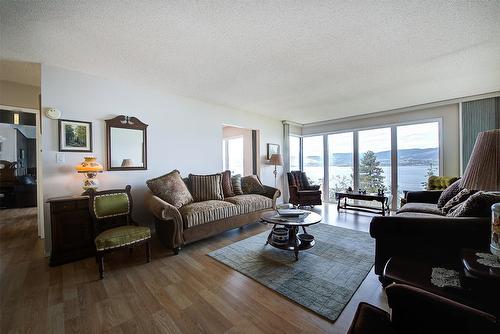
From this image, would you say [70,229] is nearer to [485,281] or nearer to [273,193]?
[273,193]

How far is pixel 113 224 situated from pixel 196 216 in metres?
1.09

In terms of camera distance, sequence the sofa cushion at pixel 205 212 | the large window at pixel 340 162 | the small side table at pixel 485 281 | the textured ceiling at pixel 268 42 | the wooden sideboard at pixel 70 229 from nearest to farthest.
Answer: the small side table at pixel 485 281, the textured ceiling at pixel 268 42, the wooden sideboard at pixel 70 229, the sofa cushion at pixel 205 212, the large window at pixel 340 162

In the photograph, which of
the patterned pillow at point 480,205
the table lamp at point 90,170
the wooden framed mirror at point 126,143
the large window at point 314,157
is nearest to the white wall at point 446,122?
the large window at point 314,157

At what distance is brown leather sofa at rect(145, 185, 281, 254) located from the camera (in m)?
2.60

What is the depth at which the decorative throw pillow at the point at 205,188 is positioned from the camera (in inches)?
138

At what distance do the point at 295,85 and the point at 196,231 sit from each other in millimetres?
2729

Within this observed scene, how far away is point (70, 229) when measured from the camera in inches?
96.0

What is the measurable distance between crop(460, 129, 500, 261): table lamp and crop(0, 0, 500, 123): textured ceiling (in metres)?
1.24

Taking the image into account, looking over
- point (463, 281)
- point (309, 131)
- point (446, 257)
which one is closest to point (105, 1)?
point (463, 281)

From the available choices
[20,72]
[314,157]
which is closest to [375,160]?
[314,157]

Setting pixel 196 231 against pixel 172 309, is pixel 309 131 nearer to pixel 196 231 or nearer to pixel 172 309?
pixel 196 231

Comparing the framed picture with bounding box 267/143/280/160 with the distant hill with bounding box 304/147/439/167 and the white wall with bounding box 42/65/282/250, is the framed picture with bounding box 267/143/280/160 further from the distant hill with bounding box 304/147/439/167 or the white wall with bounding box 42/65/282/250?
the distant hill with bounding box 304/147/439/167

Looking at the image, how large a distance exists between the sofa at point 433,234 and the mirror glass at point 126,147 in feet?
11.1

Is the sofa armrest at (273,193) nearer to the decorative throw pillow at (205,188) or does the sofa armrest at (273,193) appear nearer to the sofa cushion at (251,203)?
the sofa cushion at (251,203)
